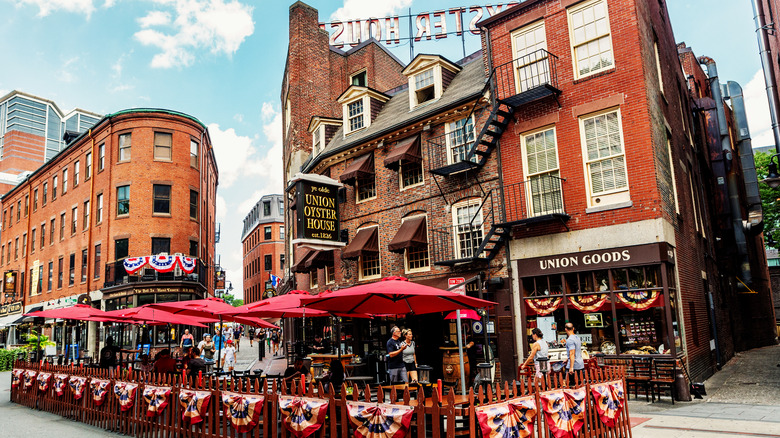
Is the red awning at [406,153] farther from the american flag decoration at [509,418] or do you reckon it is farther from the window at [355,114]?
the american flag decoration at [509,418]

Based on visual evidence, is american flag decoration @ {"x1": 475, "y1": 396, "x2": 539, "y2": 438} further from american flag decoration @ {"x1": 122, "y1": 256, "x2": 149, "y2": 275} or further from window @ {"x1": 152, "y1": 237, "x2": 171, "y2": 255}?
window @ {"x1": 152, "y1": 237, "x2": 171, "y2": 255}

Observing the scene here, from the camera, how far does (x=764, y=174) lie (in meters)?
37.0

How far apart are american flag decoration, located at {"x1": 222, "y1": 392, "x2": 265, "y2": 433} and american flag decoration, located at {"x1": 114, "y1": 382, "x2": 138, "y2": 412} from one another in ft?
9.97

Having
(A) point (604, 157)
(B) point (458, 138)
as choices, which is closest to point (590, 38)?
(A) point (604, 157)

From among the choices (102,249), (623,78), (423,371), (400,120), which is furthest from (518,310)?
(102,249)

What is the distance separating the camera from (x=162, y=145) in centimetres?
3150

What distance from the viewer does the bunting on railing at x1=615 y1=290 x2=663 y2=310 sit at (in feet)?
43.3

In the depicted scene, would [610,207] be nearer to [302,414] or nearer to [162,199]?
[302,414]

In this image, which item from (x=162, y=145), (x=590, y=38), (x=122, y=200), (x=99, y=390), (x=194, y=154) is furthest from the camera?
(x=194, y=154)

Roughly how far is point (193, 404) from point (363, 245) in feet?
40.2

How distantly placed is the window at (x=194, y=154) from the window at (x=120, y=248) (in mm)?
6222

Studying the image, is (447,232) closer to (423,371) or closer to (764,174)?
(423,371)

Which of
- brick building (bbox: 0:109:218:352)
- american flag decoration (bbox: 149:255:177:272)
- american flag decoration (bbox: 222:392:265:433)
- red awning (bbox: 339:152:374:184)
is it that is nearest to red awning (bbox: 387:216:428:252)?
red awning (bbox: 339:152:374:184)

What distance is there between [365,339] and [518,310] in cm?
736
